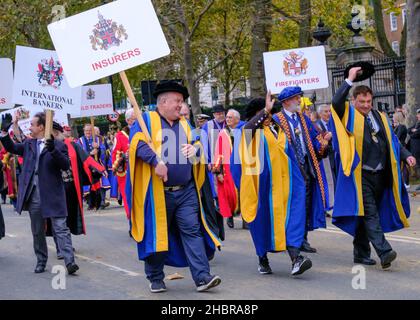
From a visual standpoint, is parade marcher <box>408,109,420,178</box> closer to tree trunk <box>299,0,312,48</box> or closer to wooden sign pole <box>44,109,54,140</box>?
tree trunk <box>299,0,312,48</box>

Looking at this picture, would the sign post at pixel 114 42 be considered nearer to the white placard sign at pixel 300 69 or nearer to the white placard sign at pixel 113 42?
the white placard sign at pixel 113 42

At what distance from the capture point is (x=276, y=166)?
8516mm

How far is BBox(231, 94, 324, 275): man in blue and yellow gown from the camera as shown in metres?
8.41

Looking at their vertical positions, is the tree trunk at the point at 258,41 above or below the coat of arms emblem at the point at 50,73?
above

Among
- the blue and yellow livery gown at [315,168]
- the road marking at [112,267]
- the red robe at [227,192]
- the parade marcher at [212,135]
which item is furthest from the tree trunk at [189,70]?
the blue and yellow livery gown at [315,168]

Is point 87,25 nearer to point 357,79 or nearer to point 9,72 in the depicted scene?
point 357,79

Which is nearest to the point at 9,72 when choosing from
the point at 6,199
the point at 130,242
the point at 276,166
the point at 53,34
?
the point at 130,242

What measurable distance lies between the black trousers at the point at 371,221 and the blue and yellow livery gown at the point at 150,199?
172cm

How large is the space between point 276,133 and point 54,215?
2.69 meters

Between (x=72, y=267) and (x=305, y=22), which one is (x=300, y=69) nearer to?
Answer: (x=72, y=267)

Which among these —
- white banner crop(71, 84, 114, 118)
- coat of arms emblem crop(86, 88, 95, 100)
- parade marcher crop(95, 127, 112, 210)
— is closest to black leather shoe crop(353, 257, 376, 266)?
parade marcher crop(95, 127, 112, 210)

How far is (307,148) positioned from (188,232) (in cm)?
195

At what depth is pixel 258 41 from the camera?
23.7 m

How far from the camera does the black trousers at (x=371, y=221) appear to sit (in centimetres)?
843
